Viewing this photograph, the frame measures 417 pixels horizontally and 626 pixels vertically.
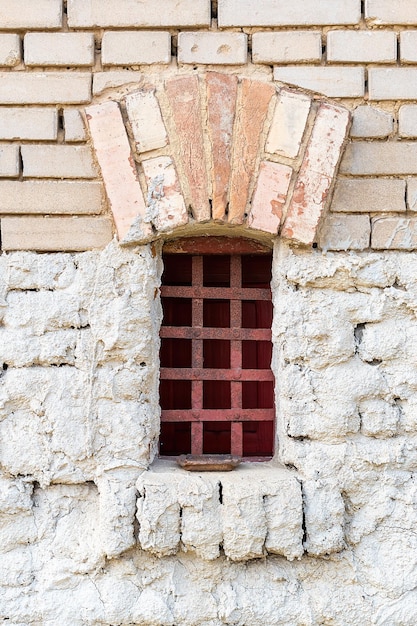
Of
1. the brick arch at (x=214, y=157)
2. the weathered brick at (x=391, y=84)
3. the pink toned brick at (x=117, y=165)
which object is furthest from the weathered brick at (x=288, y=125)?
the pink toned brick at (x=117, y=165)

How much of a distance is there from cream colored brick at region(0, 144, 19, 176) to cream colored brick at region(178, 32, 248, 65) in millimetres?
635

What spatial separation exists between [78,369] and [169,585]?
0.75 m

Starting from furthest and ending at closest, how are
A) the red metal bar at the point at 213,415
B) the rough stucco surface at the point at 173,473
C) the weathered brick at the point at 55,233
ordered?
the red metal bar at the point at 213,415, the weathered brick at the point at 55,233, the rough stucco surface at the point at 173,473

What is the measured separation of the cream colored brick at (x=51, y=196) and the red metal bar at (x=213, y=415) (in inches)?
29.7

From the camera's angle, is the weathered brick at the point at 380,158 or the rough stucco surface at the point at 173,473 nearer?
the rough stucco surface at the point at 173,473

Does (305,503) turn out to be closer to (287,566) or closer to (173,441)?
(287,566)

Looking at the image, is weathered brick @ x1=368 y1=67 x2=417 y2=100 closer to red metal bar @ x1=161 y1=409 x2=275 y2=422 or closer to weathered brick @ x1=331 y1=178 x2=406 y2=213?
weathered brick @ x1=331 y1=178 x2=406 y2=213

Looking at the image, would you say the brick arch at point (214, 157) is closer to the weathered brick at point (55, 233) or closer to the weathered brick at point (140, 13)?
the weathered brick at point (55, 233)

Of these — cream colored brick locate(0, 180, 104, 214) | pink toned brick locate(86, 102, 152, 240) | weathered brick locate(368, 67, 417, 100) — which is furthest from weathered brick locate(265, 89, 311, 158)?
cream colored brick locate(0, 180, 104, 214)

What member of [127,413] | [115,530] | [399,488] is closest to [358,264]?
[399,488]

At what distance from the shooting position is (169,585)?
7.88 feet

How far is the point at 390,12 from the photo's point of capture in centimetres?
254

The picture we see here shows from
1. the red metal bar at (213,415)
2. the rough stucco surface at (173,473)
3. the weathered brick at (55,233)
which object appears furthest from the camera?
the red metal bar at (213,415)

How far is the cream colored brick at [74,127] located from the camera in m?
2.51
